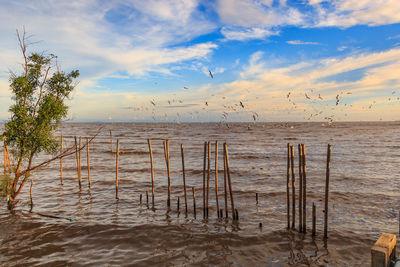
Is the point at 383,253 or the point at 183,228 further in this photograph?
the point at 183,228

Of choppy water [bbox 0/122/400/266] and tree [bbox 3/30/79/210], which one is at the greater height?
tree [bbox 3/30/79/210]

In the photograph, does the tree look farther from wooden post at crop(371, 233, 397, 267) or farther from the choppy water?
wooden post at crop(371, 233, 397, 267)

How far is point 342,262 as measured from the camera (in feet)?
26.5

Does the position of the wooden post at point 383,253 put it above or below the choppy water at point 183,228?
above

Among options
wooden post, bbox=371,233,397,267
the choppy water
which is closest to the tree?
the choppy water

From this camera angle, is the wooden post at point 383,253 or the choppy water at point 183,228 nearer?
the wooden post at point 383,253

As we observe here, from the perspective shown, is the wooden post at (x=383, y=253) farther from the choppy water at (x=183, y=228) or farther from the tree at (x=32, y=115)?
the tree at (x=32, y=115)

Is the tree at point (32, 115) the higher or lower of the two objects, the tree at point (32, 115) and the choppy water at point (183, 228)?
the higher

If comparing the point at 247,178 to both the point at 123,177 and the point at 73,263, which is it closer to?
the point at 123,177

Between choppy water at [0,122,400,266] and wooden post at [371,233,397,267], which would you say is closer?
wooden post at [371,233,397,267]

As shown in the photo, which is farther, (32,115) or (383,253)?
(32,115)

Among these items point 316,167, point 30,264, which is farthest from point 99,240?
point 316,167

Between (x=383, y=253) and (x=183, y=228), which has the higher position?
(x=383, y=253)

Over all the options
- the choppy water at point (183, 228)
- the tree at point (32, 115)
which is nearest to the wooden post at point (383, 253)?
the choppy water at point (183, 228)
